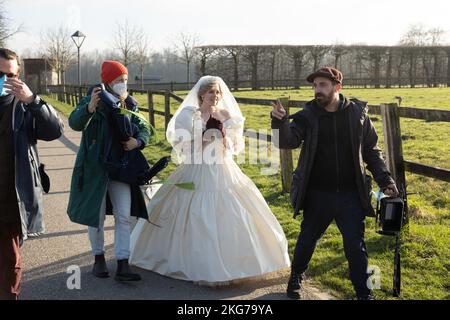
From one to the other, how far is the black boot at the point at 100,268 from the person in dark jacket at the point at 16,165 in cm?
86

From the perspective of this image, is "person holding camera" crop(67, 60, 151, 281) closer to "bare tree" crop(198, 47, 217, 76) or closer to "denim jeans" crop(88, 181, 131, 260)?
"denim jeans" crop(88, 181, 131, 260)

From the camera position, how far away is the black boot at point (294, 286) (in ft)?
13.9

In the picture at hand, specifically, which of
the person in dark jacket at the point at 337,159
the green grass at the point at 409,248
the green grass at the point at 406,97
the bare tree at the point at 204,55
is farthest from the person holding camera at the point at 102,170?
the bare tree at the point at 204,55

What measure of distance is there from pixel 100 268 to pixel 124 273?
30 centimetres

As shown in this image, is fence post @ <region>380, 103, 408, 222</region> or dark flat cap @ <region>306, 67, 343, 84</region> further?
fence post @ <region>380, 103, 408, 222</region>

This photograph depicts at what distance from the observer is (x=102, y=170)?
453 centimetres

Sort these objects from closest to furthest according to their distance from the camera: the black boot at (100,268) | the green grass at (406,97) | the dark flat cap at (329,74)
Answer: the dark flat cap at (329,74), the black boot at (100,268), the green grass at (406,97)

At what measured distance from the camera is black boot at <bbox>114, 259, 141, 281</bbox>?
4547mm

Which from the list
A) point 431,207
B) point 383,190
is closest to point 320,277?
point 383,190

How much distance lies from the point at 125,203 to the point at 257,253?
1.19 m

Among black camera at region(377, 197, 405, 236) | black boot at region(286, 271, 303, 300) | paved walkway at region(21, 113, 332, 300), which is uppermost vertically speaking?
black camera at region(377, 197, 405, 236)

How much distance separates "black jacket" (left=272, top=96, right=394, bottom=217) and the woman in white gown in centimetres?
60

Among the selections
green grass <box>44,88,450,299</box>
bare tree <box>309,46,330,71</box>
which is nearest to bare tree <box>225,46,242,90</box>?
bare tree <box>309,46,330,71</box>

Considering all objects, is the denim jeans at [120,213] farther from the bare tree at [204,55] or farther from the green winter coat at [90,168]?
the bare tree at [204,55]
